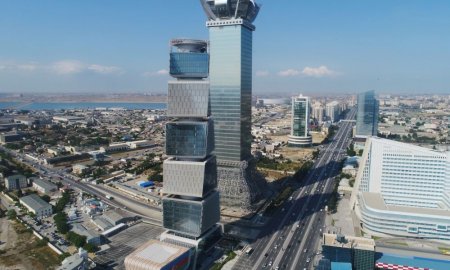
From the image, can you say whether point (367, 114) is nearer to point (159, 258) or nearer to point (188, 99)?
point (188, 99)

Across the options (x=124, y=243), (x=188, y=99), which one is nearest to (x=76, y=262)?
(x=124, y=243)

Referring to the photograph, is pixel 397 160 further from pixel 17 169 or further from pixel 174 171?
pixel 17 169

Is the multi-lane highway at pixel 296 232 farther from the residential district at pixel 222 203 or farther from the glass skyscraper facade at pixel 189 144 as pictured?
the glass skyscraper facade at pixel 189 144

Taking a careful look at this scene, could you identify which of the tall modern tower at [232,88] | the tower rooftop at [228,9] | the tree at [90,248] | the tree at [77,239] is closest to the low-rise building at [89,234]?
the tree at [77,239]

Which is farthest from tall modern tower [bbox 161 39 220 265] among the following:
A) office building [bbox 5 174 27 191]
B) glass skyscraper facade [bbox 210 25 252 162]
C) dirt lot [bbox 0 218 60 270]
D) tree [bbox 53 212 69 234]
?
office building [bbox 5 174 27 191]

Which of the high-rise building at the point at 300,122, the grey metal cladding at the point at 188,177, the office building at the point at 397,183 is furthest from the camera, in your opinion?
the high-rise building at the point at 300,122

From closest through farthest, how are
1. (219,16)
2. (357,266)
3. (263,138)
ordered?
(357,266) < (219,16) < (263,138)

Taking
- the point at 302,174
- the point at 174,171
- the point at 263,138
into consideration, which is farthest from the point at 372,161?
the point at 263,138

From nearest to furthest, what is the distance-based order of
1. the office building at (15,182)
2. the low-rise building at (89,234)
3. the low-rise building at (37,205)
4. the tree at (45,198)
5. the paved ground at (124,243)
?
the paved ground at (124,243) < the low-rise building at (89,234) < the low-rise building at (37,205) < the tree at (45,198) < the office building at (15,182)
